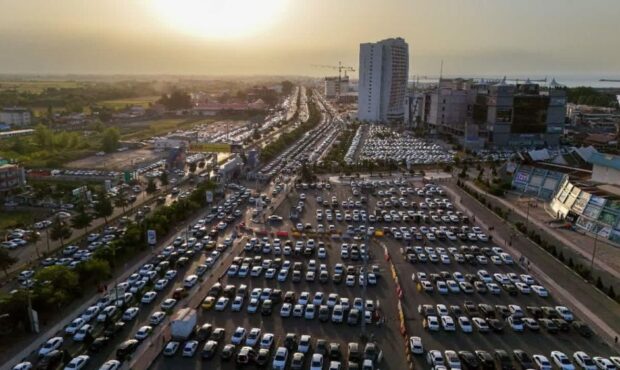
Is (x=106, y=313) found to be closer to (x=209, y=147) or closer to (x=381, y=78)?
(x=209, y=147)

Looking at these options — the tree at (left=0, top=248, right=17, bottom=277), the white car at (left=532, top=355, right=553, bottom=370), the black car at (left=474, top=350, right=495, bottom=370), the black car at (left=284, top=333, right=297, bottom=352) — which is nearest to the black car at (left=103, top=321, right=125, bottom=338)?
the black car at (left=284, top=333, right=297, bottom=352)

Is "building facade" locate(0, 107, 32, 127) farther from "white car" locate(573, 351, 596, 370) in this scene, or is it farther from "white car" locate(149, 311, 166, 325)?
"white car" locate(573, 351, 596, 370)

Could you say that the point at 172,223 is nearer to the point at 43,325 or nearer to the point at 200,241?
the point at 200,241

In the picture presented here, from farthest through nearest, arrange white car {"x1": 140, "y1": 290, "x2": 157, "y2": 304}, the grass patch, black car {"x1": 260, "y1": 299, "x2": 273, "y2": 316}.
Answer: the grass patch → white car {"x1": 140, "y1": 290, "x2": 157, "y2": 304} → black car {"x1": 260, "y1": 299, "x2": 273, "y2": 316}

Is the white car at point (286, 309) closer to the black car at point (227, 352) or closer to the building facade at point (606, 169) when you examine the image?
the black car at point (227, 352)

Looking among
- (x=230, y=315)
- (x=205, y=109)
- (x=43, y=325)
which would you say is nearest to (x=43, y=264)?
(x=43, y=325)

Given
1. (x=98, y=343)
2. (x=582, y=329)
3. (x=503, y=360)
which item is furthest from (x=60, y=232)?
(x=582, y=329)
